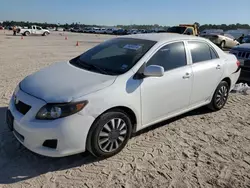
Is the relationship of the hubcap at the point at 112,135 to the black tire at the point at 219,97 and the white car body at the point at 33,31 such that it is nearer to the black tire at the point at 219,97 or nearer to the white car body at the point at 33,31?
the black tire at the point at 219,97

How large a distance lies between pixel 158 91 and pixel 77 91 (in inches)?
50.0

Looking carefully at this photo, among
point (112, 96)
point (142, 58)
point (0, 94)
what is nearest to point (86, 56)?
point (142, 58)

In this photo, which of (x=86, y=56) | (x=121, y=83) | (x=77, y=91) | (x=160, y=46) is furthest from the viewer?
(x=86, y=56)

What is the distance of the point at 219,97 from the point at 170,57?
1.77 metres

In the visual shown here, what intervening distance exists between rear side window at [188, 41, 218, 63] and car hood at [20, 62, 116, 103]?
180 cm

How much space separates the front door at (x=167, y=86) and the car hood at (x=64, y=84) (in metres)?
0.65

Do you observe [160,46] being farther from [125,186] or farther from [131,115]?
[125,186]

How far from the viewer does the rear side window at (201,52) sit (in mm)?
4320

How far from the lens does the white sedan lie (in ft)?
9.41

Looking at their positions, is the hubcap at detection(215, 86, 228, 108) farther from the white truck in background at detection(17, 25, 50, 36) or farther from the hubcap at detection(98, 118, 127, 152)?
the white truck in background at detection(17, 25, 50, 36)

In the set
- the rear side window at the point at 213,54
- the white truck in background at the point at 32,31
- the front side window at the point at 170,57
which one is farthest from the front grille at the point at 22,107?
the white truck in background at the point at 32,31

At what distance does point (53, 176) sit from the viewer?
2.95 meters

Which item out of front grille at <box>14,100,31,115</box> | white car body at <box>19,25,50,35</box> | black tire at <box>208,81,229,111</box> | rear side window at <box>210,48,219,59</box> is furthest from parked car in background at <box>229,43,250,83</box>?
white car body at <box>19,25,50,35</box>

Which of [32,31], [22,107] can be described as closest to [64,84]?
[22,107]
